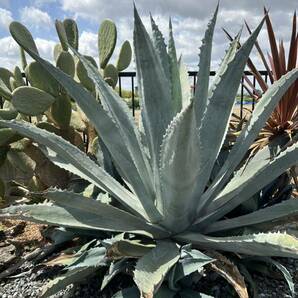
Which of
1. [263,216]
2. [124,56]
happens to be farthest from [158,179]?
[124,56]

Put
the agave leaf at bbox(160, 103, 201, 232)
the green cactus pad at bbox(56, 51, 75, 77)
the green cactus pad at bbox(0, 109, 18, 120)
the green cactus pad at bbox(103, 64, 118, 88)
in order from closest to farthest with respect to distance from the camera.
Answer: the agave leaf at bbox(160, 103, 201, 232) → the green cactus pad at bbox(56, 51, 75, 77) → the green cactus pad at bbox(0, 109, 18, 120) → the green cactus pad at bbox(103, 64, 118, 88)

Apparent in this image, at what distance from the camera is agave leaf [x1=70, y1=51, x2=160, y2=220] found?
2344 mm

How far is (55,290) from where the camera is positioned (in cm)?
222

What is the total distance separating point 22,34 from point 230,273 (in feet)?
7.52

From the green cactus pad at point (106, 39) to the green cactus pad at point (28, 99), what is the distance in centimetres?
72

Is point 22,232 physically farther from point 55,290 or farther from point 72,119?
point 55,290

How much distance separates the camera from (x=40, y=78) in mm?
3283

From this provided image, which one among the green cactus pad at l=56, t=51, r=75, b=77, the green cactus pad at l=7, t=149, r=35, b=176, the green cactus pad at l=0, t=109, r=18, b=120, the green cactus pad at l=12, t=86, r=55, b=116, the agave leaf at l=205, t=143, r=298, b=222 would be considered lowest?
the green cactus pad at l=7, t=149, r=35, b=176

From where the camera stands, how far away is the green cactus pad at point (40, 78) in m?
3.27

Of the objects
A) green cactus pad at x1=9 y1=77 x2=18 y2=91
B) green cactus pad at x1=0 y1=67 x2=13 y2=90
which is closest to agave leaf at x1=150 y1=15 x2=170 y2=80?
green cactus pad at x1=9 y1=77 x2=18 y2=91

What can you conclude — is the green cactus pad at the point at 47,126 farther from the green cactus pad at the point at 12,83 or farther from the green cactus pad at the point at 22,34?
the green cactus pad at the point at 12,83

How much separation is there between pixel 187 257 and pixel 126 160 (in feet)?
2.01

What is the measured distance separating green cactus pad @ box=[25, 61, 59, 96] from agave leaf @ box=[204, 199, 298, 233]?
5.27ft

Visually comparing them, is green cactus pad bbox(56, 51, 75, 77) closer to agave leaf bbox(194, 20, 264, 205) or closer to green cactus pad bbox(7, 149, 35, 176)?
green cactus pad bbox(7, 149, 35, 176)
